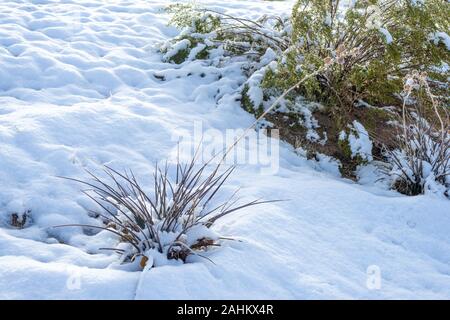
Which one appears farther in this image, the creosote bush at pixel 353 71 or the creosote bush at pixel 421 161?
the creosote bush at pixel 353 71

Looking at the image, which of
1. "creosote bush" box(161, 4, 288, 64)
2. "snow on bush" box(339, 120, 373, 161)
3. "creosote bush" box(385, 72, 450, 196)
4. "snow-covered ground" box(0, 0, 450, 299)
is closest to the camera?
A: "snow-covered ground" box(0, 0, 450, 299)

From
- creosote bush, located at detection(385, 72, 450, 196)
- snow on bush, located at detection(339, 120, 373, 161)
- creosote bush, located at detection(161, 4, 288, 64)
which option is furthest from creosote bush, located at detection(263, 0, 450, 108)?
creosote bush, located at detection(161, 4, 288, 64)

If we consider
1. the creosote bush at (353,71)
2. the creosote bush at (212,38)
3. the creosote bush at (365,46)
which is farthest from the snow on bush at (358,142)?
the creosote bush at (212,38)

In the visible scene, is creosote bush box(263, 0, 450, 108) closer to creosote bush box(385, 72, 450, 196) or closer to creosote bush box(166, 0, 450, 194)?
creosote bush box(166, 0, 450, 194)

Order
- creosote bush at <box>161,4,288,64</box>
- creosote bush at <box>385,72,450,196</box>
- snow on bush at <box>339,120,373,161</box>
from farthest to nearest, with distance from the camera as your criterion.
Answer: creosote bush at <box>161,4,288,64</box> → snow on bush at <box>339,120,373,161</box> → creosote bush at <box>385,72,450,196</box>

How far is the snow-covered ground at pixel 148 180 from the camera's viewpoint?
193 centimetres

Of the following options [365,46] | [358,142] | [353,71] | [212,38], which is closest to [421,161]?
[358,142]

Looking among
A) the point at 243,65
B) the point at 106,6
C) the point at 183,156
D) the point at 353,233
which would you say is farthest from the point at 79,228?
the point at 106,6

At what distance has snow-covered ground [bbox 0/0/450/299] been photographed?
6.34 ft

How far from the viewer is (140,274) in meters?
1.92

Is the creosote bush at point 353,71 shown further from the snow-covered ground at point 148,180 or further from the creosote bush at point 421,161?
the snow-covered ground at point 148,180

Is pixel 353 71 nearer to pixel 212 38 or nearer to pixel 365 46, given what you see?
pixel 365 46

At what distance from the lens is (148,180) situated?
9.32ft

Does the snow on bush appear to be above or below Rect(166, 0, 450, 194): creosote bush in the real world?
below
